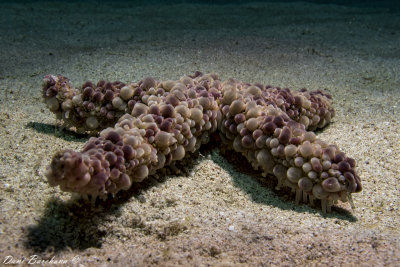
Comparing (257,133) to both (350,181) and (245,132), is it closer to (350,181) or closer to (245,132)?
(245,132)

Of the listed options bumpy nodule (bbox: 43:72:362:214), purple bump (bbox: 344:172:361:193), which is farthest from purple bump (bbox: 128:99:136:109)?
purple bump (bbox: 344:172:361:193)

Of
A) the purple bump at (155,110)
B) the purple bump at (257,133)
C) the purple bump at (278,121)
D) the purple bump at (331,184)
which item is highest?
the purple bump at (155,110)

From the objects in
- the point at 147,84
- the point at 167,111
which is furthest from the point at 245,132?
the point at 147,84

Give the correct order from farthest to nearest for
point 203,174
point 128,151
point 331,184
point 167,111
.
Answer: point 203,174, point 167,111, point 331,184, point 128,151

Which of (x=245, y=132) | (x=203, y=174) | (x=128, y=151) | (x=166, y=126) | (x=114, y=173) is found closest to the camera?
(x=114, y=173)

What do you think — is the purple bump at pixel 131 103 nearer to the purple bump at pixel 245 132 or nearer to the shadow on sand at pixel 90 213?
the shadow on sand at pixel 90 213

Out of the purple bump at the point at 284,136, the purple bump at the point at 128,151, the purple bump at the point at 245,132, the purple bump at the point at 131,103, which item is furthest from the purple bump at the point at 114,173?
the purple bump at the point at 284,136

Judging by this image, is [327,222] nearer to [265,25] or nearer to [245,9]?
[265,25]
